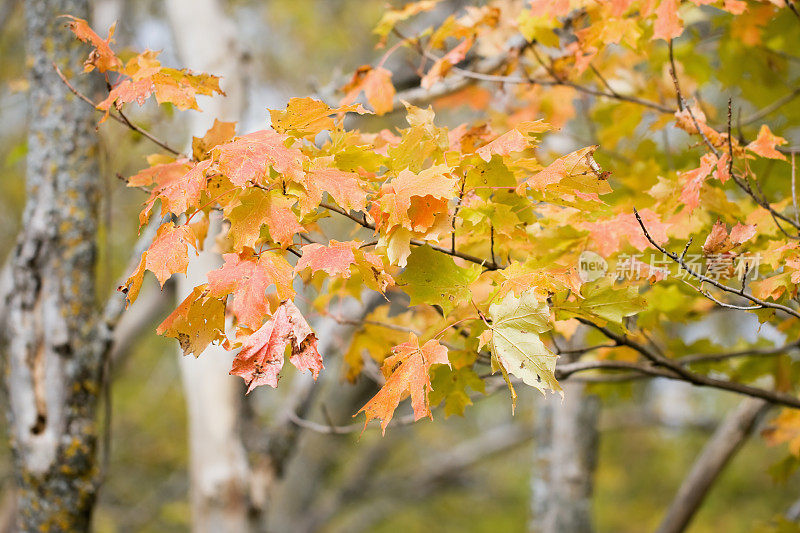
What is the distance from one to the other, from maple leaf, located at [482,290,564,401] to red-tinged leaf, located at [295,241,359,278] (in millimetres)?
256

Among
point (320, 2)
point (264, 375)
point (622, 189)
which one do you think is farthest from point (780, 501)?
point (264, 375)

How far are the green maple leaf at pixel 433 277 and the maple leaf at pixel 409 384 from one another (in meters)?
0.12

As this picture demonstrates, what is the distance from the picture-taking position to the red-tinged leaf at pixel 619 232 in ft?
4.07

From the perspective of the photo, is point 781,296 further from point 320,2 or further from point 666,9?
point 320,2

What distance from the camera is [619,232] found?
1.25 m

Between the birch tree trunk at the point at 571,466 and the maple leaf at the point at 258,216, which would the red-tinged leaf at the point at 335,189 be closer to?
the maple leaf at the point at 258,216

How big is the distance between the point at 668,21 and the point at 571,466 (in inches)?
90.4

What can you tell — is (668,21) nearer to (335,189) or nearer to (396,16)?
(396,16)

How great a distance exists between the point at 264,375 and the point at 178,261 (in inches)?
9.6

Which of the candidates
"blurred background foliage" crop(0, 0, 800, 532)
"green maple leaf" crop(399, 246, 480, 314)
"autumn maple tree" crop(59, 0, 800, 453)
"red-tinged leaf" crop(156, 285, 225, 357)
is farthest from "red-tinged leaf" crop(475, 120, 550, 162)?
"blurred background foliage" crop(0, 0, 800, 532)

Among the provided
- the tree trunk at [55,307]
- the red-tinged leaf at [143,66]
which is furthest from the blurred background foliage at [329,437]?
the red-tinged leaf at [143,66]

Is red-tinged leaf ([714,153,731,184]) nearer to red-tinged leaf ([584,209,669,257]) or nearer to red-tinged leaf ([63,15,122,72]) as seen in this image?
red-tinged leaf ([584,209,669,257])

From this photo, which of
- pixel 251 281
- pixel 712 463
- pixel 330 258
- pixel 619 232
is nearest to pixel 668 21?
pixel 619 232

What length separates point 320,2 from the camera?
809cm
